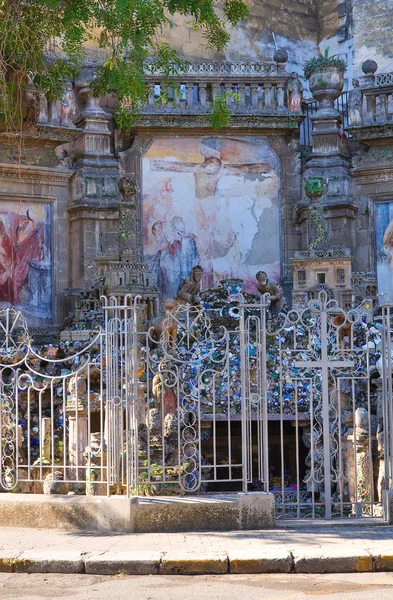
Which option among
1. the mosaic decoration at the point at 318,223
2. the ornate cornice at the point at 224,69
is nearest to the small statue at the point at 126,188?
the ornate cornice at the point at 224,69

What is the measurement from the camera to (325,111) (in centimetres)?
2464

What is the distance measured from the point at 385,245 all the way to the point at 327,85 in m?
3.77

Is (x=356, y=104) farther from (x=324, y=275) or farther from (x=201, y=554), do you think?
(x=201, y=554)

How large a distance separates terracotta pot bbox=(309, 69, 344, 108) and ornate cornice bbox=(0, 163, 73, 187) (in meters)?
5.76

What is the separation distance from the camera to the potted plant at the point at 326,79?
2459cm

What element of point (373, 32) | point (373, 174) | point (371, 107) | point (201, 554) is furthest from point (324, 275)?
point (201, 554)

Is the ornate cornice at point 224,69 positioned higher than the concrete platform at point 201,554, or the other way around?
the ornate cornice at point 224,69

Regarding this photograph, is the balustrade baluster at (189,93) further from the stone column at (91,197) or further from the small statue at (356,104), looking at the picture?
the small statue at (356,104)

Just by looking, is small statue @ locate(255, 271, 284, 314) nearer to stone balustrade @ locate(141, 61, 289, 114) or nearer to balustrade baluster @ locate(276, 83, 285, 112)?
stone balustrade @ locate(141, 61, 289, 114)

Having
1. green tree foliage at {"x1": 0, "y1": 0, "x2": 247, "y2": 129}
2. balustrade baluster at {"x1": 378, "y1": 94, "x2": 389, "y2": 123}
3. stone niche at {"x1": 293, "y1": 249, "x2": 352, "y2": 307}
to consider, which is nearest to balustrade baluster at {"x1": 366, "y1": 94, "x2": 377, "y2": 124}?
balustrade baluster at {"x1": 378, "y1": 94, "x2": 389, "y2": 123}

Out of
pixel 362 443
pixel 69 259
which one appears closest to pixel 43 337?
pixel 69 259

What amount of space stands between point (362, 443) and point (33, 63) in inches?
349

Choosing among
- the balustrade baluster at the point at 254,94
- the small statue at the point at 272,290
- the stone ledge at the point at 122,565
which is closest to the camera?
the stone ledge at the point at 122,565

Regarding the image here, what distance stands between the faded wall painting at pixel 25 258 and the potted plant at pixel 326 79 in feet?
21.5
